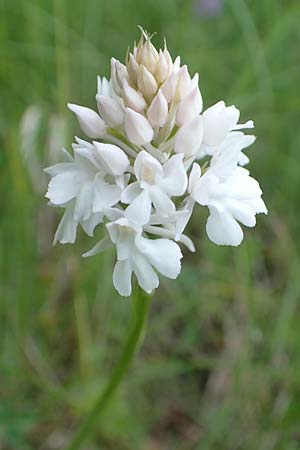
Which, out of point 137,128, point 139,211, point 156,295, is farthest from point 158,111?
point 156,295

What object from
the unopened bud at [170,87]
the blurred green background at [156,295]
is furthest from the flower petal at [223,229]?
the blurred green background at [156,295]

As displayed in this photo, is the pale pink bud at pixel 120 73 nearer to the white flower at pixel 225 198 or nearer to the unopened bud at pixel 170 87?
the unopened bud at pixel 170 87

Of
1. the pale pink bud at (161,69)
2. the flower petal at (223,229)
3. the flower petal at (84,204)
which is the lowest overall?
the flower petal at (84,204)

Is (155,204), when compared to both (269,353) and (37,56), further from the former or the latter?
(37,56)

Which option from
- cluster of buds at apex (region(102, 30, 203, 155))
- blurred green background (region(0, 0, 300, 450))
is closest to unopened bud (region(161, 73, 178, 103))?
cluster of buds at apex (region(102, 30, 203, 155))

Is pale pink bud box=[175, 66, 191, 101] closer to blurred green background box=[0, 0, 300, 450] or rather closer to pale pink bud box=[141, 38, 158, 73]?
pale pink bud box=[141, 38, 158, 73]

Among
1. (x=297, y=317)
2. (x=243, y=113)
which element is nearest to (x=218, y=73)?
(x=243, y=113)
